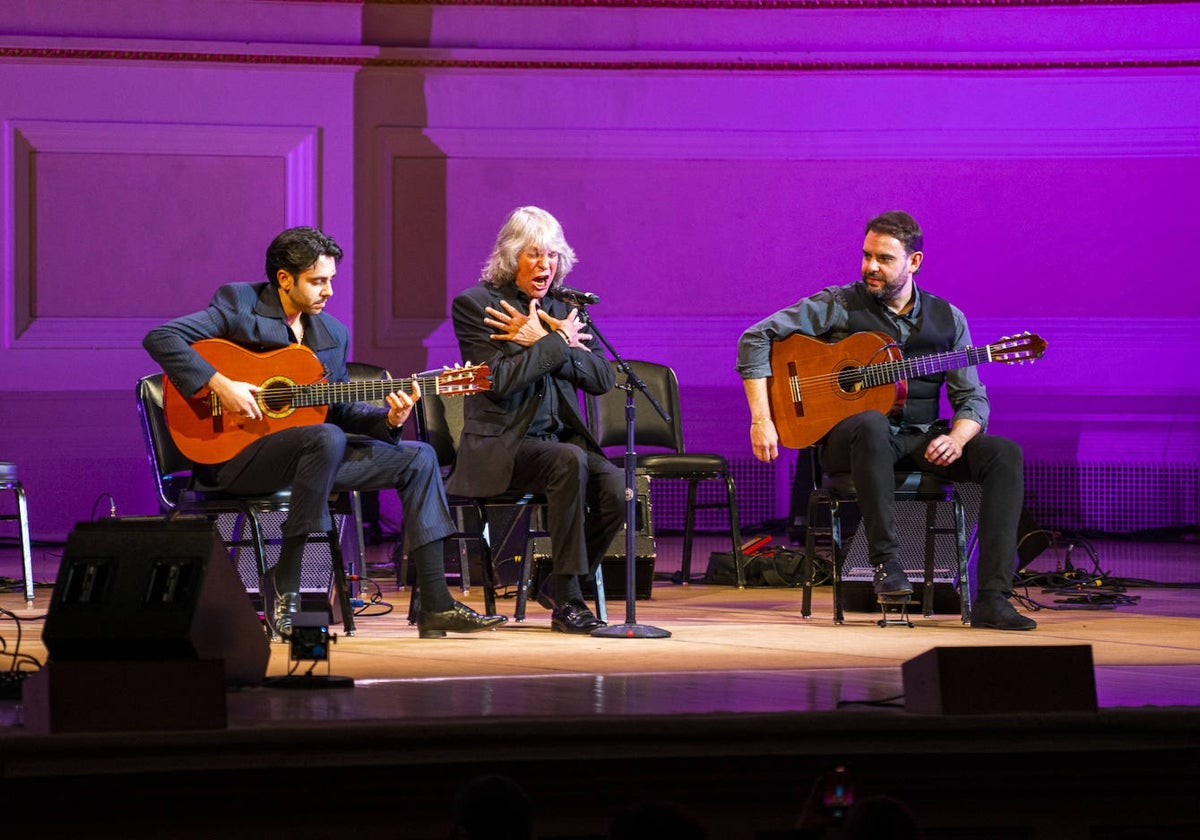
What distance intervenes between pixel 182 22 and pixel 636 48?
2.10 metres

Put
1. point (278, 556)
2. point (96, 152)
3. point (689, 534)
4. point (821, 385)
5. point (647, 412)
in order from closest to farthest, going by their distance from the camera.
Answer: point (821, 385) → point (278, 556) → point (689, 534) → point (647, 412) → point (96, 152)

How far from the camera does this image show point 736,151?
7.93 metres

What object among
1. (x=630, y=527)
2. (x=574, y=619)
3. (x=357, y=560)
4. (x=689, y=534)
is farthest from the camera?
(x=689, y=534)

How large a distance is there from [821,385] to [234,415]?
1.78m

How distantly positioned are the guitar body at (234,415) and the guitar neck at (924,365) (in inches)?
65.8

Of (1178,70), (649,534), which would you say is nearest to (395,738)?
(649,534)

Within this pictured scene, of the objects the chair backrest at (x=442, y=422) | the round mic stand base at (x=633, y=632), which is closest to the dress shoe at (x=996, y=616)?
the round mic stand base at (x=633, y=632)

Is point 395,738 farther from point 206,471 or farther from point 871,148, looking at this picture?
point 871,148

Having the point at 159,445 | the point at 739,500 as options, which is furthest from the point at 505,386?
the point at 739,500

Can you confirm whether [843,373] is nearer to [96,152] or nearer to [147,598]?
[147,598]

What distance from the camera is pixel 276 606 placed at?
457 centimetres

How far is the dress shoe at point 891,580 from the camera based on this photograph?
479 cm

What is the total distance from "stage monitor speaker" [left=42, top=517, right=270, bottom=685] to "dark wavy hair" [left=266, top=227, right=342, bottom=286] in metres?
1.67

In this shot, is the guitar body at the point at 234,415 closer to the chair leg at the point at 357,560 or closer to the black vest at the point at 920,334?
the chair leg at the point at 357,560
